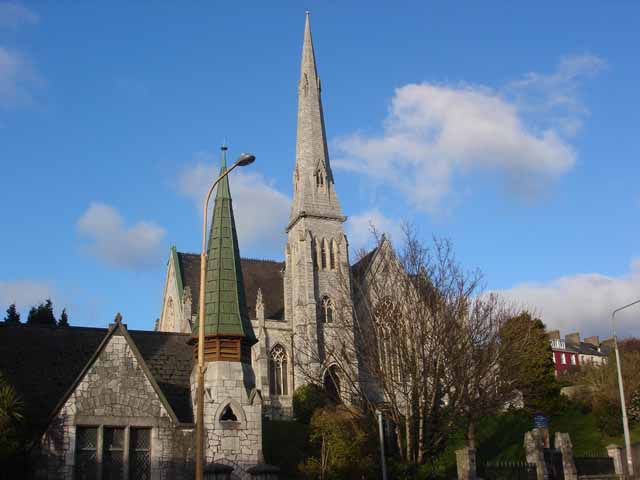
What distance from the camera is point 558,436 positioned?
29469 mm

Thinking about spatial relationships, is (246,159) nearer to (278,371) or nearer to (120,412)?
(120,412)

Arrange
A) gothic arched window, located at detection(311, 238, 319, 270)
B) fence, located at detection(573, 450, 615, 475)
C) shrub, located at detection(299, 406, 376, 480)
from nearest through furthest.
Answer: shrub, located at detection(299, 406, 376, 480), fence, located at detection(573, 450, 615, 475), gothic arched window, located at detection(311, 238, 319, 270)

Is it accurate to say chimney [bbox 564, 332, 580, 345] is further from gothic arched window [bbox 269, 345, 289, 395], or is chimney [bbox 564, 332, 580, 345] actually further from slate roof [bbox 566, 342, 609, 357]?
gothic arched window [bbox 269, 345, 289, 395]

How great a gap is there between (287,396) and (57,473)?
34.5m

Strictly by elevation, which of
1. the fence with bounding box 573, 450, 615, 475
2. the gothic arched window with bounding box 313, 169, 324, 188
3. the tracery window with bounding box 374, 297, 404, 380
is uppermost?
the gothic arched window with bounding box 313, 169, 324, 188

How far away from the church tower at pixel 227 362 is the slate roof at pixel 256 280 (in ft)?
104

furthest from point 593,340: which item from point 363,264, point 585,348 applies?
point 363,264

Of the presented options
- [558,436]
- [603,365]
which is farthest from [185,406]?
[603,365]

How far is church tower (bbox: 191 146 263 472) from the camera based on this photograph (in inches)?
891

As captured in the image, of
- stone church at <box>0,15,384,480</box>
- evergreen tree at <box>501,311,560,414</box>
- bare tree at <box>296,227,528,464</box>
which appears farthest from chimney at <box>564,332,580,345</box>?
stone church at <box>0,15,384,480</box>

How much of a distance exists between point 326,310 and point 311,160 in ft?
43.1

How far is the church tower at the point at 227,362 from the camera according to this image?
22641 millimetres

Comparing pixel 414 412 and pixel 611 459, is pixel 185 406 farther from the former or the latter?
pixel 611 459

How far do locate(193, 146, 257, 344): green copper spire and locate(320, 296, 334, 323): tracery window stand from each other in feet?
105
